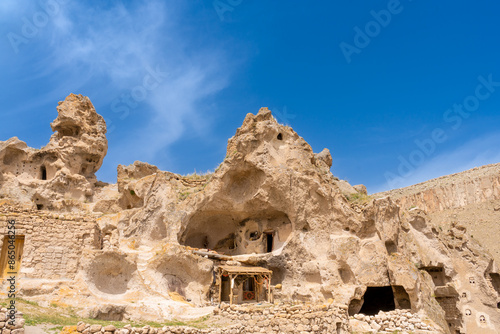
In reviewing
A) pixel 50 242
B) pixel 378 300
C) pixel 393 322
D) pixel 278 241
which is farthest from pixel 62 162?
pixel 393 322

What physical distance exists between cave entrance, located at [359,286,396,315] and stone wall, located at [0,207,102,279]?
53.1 feet

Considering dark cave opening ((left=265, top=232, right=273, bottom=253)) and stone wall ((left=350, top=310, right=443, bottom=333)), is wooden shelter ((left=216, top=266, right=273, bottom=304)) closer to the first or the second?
dark cave opening ((left=265, top=232, right=273, bottom=253))

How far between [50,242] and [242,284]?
10.7 m

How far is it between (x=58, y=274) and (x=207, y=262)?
24.6 feet

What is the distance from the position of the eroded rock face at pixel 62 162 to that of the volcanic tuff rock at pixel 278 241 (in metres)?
0.35

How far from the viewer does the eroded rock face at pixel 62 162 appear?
25812 millimetres

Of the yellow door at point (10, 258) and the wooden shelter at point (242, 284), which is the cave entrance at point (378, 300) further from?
the yellow door at point (10, 258)

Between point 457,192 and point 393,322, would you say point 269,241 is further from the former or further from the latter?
point 457,192

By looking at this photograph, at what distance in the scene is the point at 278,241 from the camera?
2262cm

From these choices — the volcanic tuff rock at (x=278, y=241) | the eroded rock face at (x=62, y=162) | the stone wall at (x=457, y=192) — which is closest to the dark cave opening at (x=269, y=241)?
the volcanic tuff rock at (x=278, y=241)

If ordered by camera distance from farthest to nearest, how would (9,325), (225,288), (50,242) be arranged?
(225,288) < (50,242) < (9,325)

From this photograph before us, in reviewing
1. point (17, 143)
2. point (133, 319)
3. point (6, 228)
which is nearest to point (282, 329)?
point (133, 319)

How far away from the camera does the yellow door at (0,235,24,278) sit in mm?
Answer: 12430

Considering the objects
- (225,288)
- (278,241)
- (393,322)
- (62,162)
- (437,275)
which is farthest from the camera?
(62,162)
